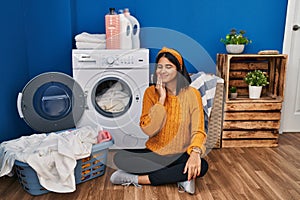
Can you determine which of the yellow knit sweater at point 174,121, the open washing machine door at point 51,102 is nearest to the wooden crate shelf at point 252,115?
the yellow knit sweater at point 174,121

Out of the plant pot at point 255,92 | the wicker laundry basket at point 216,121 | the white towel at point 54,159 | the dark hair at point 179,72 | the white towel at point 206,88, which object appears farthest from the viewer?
the plant pot at point 255,92

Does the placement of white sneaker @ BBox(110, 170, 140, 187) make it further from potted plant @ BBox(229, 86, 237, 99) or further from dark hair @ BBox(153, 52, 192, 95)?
potted plant @ BBox(229, 86, 237, 99)

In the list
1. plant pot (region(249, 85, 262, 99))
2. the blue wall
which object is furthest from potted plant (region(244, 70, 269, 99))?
the blue wall

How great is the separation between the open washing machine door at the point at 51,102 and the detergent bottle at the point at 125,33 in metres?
0.47

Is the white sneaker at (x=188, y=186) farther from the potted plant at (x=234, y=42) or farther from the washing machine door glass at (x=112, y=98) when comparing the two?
the potted plant at (x=234, y=42)

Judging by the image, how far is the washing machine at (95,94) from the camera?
6.18 ft

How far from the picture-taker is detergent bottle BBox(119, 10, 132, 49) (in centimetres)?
208

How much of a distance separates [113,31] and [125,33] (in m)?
0.10

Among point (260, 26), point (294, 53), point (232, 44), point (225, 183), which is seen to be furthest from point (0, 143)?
point (294, 53)

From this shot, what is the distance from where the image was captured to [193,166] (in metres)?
1.48

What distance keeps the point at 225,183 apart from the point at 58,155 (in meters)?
0.94

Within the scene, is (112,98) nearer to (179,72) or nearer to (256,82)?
(179,72)

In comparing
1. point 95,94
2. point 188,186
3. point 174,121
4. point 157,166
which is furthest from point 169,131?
point 95,94

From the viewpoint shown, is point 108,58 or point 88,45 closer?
point 108,58
